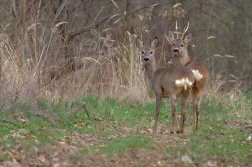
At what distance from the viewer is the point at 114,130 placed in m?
9.74

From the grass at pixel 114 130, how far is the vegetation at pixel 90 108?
0.05 ft

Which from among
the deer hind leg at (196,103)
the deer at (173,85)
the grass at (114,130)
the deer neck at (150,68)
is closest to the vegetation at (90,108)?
the grass at (114,130)

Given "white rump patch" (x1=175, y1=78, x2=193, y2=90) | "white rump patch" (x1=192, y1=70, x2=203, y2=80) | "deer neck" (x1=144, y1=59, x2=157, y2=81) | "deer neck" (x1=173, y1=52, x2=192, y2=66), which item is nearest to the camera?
"white rump patch" (x1=175, y1=78, x2=193, y2=90)

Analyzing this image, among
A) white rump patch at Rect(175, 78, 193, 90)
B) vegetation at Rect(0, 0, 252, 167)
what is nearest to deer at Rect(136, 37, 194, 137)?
white rump patch at Rect(175, 78, 193, 90)

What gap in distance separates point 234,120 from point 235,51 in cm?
1029

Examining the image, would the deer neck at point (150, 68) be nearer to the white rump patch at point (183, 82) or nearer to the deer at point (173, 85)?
the deer at point (173, 85)

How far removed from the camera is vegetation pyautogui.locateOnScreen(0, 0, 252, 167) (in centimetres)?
702

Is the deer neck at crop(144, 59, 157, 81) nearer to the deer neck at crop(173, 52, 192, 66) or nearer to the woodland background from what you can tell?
the deer neck at crop(173, 52, 192, 66)

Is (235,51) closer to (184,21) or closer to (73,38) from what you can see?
(184,21)

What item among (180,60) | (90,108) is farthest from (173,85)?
(180,60)

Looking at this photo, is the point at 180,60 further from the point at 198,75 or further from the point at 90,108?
the point at 90,108

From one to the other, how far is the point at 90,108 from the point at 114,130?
4.29ft

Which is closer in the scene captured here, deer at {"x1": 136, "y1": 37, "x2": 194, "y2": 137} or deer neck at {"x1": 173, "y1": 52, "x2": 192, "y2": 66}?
deer at {"x1": 136, "y1": 37, "x2": 194, "y2": 137}

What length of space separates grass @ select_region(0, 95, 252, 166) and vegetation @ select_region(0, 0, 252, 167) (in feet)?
0.05
